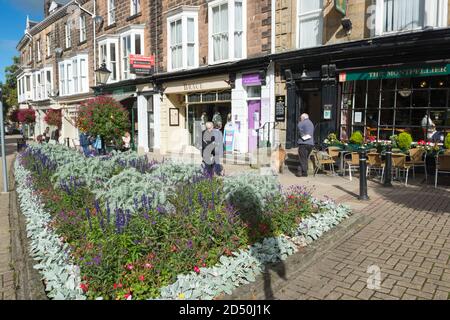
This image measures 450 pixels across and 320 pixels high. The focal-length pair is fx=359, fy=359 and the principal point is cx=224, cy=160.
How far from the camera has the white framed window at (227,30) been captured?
1422cm

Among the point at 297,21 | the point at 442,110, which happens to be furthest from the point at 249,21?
the point at 442,110

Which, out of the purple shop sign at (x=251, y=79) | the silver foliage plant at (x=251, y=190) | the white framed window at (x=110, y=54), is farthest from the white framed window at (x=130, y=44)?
the silver foliage plant at (x=251, y=190)

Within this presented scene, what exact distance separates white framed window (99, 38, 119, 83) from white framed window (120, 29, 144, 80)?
97cm

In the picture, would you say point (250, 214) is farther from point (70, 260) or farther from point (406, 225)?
point (406, 225)

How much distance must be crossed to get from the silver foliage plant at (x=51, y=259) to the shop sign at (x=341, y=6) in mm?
9722

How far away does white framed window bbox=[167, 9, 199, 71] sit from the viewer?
53.9 ft

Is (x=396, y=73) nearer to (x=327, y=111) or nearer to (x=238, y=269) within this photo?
(x=327, y=111)

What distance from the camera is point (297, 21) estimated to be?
12.4 m

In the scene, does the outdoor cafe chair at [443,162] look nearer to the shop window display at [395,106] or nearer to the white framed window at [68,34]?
the shop window display at [395,106]

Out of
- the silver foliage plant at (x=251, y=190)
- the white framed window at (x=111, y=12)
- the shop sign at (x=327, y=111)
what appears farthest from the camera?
the white framed window at (x=111, y=12)

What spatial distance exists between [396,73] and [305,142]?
3.25 metres

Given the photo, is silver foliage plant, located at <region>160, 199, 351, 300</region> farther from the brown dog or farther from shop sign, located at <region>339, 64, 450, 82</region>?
shop sign, located at <region>339, 64, 450, 82</region>

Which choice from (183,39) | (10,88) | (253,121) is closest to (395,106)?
(253,121)

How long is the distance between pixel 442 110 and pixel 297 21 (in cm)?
548
